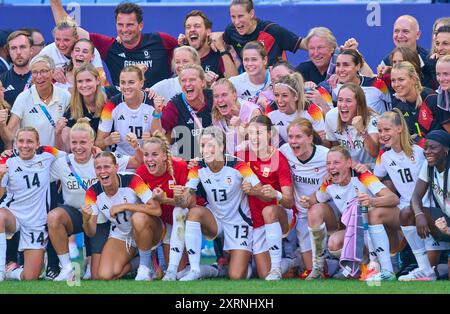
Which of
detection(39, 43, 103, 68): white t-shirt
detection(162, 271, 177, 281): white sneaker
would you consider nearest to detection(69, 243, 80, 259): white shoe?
detection(39, 43, 103, 68): white t-shirt

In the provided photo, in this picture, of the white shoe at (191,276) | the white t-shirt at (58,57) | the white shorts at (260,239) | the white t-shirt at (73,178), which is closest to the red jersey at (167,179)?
the white t-shirt at (73,178)

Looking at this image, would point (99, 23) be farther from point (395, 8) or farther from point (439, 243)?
point (439, 243)

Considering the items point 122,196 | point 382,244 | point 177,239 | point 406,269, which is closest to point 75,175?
point 122,196

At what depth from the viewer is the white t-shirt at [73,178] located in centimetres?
1046

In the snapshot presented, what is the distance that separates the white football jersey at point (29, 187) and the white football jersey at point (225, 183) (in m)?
1.25

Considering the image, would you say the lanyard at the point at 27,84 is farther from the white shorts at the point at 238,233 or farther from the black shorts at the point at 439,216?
the black shorts at the point at 439,216

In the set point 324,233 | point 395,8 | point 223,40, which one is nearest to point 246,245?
point 324,233

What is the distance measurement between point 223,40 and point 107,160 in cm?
203

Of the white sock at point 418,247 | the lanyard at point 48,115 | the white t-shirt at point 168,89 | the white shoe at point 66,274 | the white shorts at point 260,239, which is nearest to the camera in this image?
the white sock at point 418,247

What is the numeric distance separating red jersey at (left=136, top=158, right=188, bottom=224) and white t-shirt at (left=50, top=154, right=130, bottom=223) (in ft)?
1.37

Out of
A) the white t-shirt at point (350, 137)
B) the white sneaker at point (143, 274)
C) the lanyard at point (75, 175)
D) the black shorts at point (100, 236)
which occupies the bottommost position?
the white sneaker at point (143, 274)

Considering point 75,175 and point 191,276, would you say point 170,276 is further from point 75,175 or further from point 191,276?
point 75,175

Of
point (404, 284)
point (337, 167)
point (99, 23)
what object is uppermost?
point (99, 23)

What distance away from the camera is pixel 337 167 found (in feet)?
32.8
